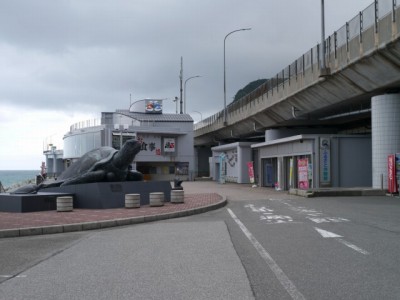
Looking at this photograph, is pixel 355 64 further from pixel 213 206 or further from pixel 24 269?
pixel 24 269

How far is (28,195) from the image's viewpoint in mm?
18125

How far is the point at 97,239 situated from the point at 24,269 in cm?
371

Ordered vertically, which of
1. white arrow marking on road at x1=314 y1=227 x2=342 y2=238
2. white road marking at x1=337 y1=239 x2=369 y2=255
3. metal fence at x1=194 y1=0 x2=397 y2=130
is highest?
metal fence at x1=194 y1=0 x2=397 y2=130

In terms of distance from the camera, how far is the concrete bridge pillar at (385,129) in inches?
955

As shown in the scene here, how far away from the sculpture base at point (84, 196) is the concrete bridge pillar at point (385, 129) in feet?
40.6

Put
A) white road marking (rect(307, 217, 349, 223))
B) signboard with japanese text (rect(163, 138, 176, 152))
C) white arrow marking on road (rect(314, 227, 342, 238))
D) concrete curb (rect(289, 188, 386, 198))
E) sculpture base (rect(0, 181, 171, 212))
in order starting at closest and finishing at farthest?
white arrow marking on road (rect(314, 227, 342, 238))
white road marking (rect(307, 217, 349, 223))
sculpture base (rect(0, 181, 171, 212))
concrete curb (rect(289, 188, 386, 198))
signboard with japanese text (rect(163, 138, 176, 152))

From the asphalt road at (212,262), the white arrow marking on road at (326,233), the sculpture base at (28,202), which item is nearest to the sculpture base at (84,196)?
the sculpture base at (28,202)

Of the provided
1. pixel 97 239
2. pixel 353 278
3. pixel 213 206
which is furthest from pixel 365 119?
pixel 353 278

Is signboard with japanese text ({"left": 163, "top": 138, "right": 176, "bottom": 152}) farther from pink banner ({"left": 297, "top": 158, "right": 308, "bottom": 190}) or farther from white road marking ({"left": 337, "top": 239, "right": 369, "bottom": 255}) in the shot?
white road marking ({"left": 337, "top": 239, "right": 369, "bottom": 255})

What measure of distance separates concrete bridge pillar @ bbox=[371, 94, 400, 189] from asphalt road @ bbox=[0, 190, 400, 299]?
37.3ft

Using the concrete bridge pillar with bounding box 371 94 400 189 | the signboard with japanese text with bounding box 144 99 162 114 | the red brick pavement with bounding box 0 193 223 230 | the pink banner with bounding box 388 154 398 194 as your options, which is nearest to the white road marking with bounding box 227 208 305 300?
the red brick pavement with bounding box 0 193 223 230

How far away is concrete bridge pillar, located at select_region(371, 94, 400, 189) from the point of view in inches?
955

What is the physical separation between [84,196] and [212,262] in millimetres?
12602

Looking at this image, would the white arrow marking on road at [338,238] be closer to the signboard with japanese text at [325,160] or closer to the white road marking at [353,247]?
the white road marking at [353,247]
